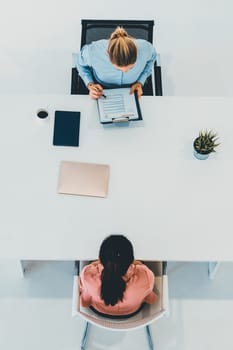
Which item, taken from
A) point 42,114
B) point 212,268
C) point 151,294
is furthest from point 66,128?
point 212,268

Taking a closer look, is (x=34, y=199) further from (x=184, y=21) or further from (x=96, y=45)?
(x=184, y=21)

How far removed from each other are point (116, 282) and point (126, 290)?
0.09 m

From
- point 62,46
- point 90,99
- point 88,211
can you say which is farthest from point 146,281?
point 62,46

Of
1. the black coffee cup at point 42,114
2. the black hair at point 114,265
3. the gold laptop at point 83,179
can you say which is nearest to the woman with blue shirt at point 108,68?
the black coffee cup at point 42,114

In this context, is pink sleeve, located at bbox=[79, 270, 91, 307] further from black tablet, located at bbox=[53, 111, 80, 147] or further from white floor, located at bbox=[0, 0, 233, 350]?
black tablet, located at bbox=[53, 111, 80, 147]

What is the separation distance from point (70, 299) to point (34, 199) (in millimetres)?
823

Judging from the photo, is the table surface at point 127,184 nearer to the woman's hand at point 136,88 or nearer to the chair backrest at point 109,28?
the woman's hand at point 136,88

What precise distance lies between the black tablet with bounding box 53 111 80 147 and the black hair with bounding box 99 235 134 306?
2.15ft

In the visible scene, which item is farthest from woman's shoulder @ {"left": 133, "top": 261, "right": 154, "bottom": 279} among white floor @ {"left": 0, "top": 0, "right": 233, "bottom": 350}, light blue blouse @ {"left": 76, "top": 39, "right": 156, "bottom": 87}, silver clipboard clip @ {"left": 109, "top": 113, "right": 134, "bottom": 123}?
light blue blouse @ {"left": 76, "top": 39, "right": 156, "bottom": 87}

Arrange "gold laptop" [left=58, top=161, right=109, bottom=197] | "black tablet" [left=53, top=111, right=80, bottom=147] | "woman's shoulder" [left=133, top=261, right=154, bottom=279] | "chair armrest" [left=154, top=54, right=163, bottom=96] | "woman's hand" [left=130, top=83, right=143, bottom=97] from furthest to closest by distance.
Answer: "chair armrest" [left=154, top=54, right=163, bottom=96] → "woman's hand" [left=130, top=83, right=143, bottom=97] → "black tablet" [left=53, top=111, right=80, bottom=147] → "gold laptop" [left=58, top=161, right=109, bottom=197] → "woman's shoulder" [left=133, top=261, right=154, bottom=279]

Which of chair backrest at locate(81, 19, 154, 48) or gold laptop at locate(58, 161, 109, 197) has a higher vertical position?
chair backrest at locate(81, 19, 154, 48)

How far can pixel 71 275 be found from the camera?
2.77m

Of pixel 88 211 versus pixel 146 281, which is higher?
pixel 88 211

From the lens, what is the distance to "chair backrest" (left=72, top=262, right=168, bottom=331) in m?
1.94
